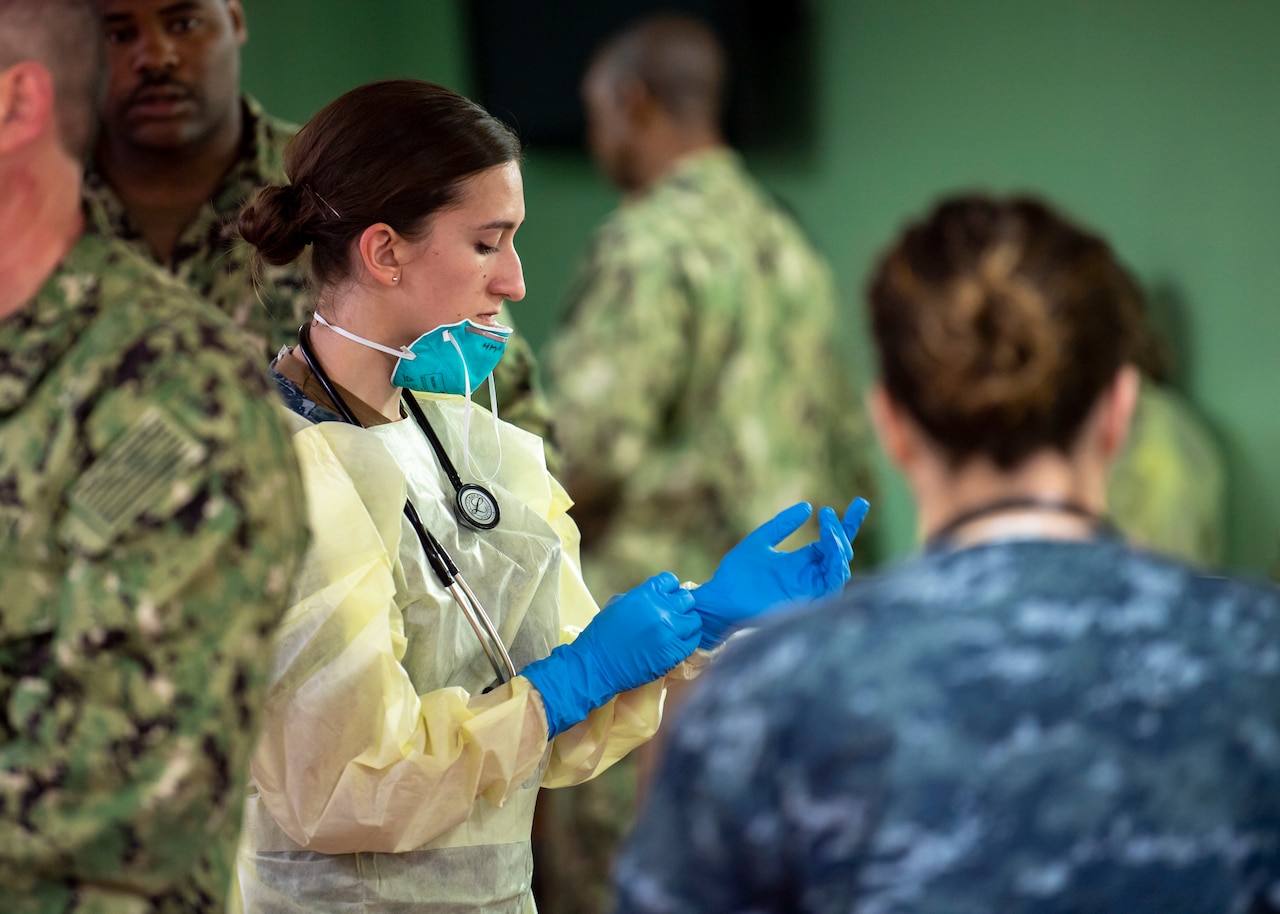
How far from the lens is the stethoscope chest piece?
5.16ft

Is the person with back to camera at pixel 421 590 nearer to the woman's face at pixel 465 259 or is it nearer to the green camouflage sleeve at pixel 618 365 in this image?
the woman's face at pixel 465 259

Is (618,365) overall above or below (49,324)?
below

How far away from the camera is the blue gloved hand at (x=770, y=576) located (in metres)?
1.57

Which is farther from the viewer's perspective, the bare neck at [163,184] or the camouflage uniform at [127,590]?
the bare neck at [163,184]

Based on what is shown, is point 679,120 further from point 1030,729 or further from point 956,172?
point 1030,729

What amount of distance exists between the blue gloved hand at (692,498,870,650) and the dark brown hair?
0.45 metres

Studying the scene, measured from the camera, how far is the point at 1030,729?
0.89 metres

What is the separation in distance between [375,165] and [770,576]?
55 centimetres

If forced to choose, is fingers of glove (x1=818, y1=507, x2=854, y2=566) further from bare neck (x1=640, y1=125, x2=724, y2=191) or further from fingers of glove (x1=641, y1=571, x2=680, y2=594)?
bare neck (x1=640, y1=125, x2=724, y2=191)

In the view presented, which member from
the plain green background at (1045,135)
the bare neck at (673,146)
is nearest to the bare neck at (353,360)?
the plain green background at (1045,135)

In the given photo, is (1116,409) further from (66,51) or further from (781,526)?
(66,51)

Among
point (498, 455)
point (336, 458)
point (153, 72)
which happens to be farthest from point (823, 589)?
point (153, 72)

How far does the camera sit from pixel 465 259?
5.15ft

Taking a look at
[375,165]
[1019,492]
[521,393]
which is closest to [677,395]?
[521,393]
